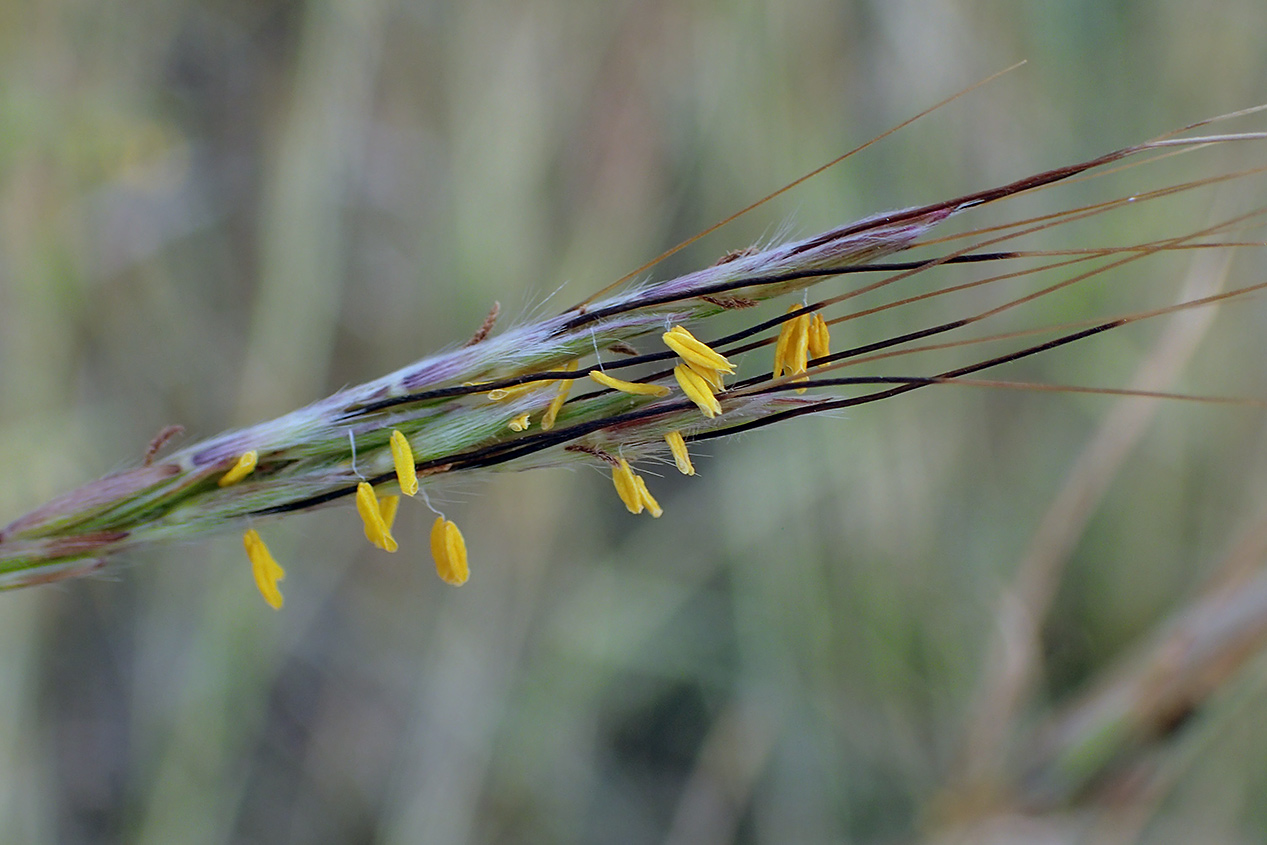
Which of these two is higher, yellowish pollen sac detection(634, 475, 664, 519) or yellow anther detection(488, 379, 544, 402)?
yellow anther detection(488, 379, 544, 402)

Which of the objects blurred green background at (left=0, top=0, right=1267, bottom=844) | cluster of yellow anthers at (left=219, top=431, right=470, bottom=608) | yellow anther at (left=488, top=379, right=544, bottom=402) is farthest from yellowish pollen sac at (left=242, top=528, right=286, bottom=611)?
blurred green background at (left=0, top=0, right=1267, bottom=844)

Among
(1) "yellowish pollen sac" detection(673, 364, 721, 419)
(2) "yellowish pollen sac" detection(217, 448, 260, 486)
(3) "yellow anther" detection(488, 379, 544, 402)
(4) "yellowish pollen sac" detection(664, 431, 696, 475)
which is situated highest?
(2) "yellowish pollen sac" detection(217, 448, 260, 486)

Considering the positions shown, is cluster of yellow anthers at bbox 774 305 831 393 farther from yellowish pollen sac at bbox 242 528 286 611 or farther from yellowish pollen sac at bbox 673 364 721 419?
yellowish pollen sac at bbox 242 528 286 611

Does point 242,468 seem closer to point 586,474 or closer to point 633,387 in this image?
point 633,387

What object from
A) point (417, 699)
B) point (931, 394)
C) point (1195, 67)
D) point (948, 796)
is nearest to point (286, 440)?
point (948, 796)

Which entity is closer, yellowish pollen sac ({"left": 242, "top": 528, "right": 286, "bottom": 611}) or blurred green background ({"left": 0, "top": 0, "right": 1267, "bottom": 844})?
yellowish pollen sac ({"left": 242, "top": 528, "right": 286, "bottom": 611})

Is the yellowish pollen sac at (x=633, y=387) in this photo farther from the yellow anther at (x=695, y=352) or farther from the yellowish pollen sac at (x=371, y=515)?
the yellowish pollen sac at (x=371, y=515)

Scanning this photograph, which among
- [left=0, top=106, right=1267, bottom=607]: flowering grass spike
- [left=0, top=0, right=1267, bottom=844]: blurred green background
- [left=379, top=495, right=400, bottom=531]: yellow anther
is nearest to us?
[left=0, top=106, right=1267, bottom=607]: flowering grass spike

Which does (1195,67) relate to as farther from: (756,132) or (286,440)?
(286,440)
